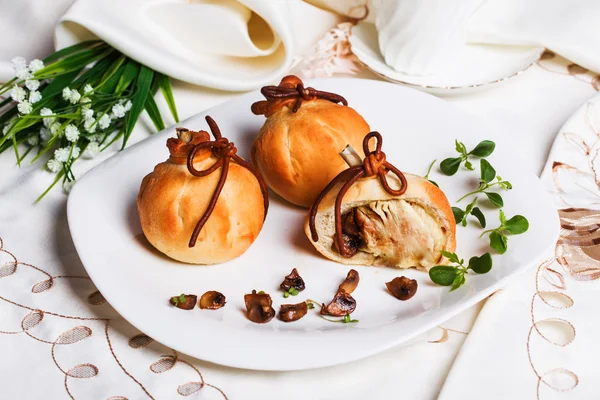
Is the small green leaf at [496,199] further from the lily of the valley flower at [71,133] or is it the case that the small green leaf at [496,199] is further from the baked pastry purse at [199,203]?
the lily of the valley flower at [71,133]

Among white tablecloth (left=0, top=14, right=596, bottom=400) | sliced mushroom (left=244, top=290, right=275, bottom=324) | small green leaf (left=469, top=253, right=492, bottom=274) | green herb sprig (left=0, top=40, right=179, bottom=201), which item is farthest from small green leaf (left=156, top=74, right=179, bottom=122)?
small green leaf (left=469, top=253, right=492, bottom=274)

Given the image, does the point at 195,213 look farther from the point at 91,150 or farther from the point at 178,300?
the point at 91,150

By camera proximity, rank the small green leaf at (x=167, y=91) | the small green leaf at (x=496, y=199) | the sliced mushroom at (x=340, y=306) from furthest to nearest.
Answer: the small green leaf at (x=167, y=91), the small green leaf at (x=496, y=199), the sliced mushroom at (x=340, y=306)

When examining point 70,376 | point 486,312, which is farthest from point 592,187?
point 70,376

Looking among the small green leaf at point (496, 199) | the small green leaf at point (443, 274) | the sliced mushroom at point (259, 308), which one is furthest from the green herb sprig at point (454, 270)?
the sliced mushroom at point (259, 308)

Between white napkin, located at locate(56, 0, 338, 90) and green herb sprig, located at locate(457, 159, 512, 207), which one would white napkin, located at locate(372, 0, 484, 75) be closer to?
white napkin, located at locate(56, 0, 338, 90)
